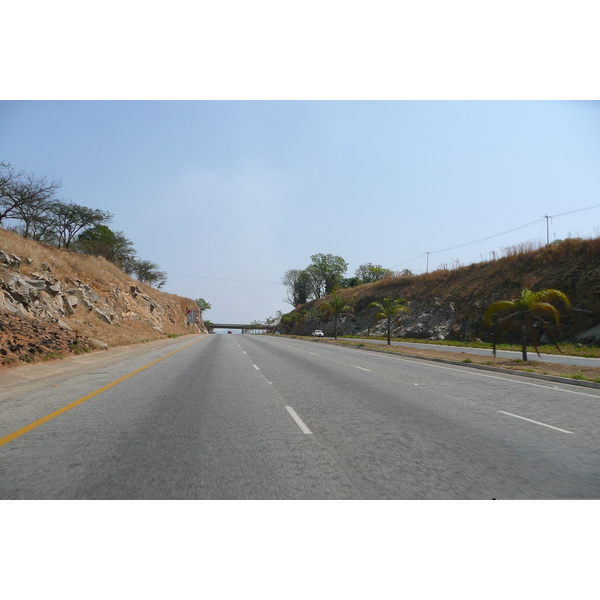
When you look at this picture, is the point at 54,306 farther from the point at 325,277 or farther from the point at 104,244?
the point at 325,277

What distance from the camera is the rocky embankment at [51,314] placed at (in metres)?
16.4

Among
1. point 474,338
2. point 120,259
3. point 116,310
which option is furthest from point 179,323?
point 474,338

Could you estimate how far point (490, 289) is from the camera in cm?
4559

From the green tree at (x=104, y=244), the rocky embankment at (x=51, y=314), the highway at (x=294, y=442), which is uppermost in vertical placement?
the green tree at (x=104, y=244)

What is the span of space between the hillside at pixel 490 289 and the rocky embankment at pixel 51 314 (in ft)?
93.0

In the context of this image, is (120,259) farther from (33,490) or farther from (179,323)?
(33,490)

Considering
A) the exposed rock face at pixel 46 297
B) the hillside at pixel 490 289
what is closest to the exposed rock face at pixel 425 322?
the hillside at pixel 490 289

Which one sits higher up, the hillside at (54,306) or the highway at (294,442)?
the hillside at (54,306)

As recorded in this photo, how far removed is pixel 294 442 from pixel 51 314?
21.9m

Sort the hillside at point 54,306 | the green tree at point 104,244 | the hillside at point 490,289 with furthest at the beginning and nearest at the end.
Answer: the green tree at point 104,244 < the hillside at point 490,289 < the hillside at point 54,306

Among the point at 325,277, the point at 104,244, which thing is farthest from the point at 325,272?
the point at 104,244

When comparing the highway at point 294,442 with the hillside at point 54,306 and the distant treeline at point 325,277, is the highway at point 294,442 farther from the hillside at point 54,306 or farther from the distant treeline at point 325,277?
the distant treeline at point 325,277

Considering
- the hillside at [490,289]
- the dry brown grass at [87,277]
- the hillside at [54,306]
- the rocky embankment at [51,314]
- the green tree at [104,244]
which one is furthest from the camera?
the green tree at [104,244]

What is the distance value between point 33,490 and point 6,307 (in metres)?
18.2
